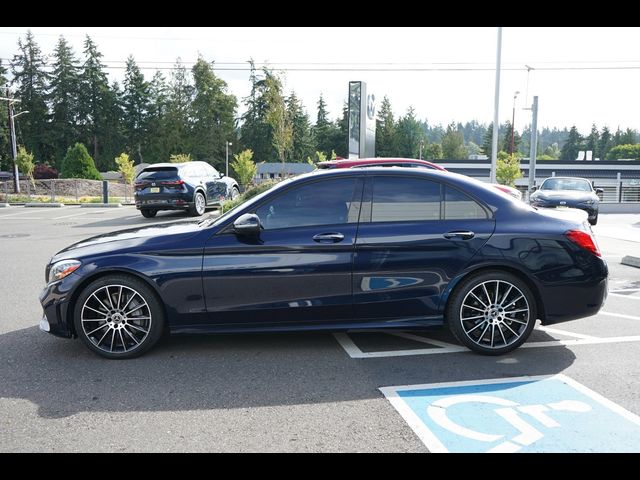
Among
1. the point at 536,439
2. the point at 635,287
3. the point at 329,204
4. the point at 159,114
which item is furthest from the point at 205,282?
the point at 159,114

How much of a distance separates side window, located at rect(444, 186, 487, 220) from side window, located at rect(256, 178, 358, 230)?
2.72 feet

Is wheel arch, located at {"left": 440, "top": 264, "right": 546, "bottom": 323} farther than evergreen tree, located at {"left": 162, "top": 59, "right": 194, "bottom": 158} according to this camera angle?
No

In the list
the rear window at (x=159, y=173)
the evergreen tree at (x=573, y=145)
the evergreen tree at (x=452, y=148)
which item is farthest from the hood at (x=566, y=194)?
the evergreen tree at (x=573, y=145)

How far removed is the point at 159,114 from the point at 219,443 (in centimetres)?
8490

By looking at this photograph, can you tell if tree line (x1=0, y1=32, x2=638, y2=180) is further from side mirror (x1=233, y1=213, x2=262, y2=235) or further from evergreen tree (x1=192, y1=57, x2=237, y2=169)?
side mirror (x1=233, y1=213, x2=262, y2=235)

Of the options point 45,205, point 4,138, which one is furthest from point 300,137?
point 45,205

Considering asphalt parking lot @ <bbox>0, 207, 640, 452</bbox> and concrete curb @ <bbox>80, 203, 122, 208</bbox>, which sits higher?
asphalt parking lot @ <bbox>0, 207, 640, 452</bbox>

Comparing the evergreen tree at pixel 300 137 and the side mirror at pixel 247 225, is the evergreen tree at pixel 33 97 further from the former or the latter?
the side mirror at pixel 247 225

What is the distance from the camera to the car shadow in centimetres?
387

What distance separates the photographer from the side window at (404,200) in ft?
15.8

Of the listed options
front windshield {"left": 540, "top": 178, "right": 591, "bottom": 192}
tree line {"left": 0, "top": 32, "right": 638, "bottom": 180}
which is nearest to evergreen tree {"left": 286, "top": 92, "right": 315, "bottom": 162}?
tree line {"left": 0, "top": 32, "right": 638, "bottom": 180}

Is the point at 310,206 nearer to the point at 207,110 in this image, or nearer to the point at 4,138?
the point at 207,110

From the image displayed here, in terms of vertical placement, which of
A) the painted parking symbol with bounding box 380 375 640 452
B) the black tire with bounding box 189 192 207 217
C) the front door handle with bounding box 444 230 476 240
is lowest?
the painted parking symbol with bounding box 380 375 640 452

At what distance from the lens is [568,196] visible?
55.5ft
